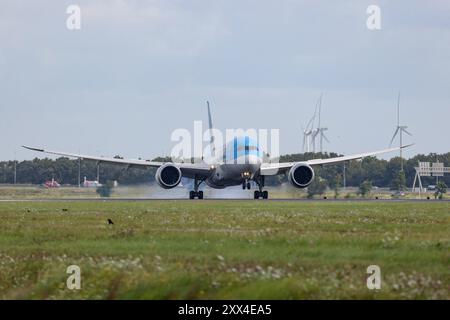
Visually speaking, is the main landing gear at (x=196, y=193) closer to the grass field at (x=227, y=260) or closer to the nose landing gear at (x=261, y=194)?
the nose landing gear at (x=261, y=194)

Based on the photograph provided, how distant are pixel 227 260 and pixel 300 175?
54162 mm

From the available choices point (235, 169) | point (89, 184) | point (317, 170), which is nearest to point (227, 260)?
point (235, 169)

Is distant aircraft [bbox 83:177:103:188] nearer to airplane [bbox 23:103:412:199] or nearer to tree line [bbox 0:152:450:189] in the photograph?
tree line [bbox 0:152:450:189]

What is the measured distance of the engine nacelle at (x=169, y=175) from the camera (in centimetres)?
7381

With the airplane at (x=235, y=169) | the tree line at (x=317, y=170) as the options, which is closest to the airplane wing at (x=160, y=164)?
the airplane at (x=235, y=169)

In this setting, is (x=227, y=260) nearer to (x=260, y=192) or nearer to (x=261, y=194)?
(x=261, y=194)

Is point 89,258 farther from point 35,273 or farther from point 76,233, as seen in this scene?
point 76,233

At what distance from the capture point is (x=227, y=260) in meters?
20.1

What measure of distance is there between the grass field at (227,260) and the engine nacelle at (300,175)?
40910 mm

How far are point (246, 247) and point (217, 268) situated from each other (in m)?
4.20

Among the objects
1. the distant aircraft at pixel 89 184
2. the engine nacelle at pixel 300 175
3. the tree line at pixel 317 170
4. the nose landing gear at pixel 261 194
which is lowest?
the nose landing gear at pixel 261 194

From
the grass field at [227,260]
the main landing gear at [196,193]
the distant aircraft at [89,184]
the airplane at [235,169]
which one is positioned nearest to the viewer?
the grass field at [227,260]
